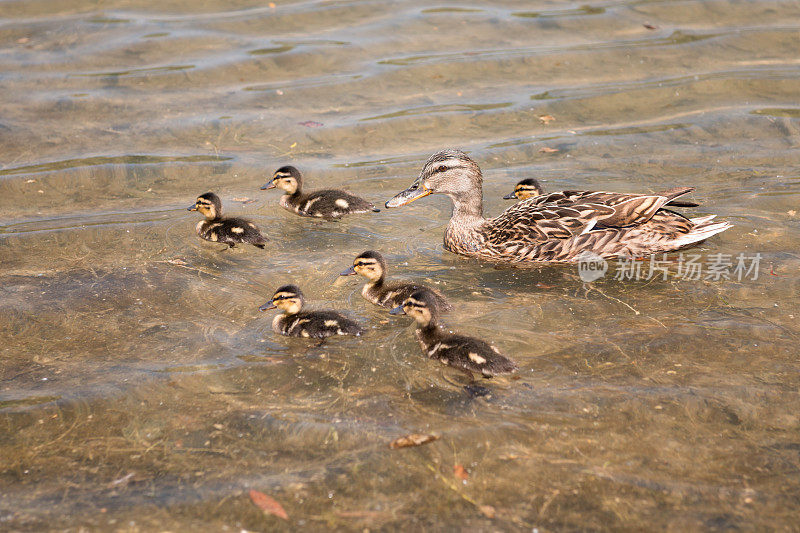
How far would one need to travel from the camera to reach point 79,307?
541 cm

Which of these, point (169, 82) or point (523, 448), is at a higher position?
point (169, 82)

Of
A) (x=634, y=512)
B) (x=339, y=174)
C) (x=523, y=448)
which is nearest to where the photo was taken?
(x=634, y=512)

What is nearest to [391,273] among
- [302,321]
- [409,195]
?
[409,195]

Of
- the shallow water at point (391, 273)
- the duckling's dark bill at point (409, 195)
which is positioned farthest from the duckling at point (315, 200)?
the duckling's dark bill at point (409, 195)

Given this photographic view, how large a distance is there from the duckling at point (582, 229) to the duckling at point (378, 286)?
3.42 ft

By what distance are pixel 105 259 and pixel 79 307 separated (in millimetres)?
767

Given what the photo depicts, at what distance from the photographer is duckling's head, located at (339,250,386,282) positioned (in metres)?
5.43

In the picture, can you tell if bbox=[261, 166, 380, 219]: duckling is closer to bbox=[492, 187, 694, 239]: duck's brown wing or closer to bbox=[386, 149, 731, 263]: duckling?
bbox=[386, 149, 731, 263]: duckling

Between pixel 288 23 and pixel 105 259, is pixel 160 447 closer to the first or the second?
pixel 105 259

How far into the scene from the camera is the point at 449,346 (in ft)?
15.2

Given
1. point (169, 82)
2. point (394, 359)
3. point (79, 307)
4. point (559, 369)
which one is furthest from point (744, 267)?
point (169, 82)

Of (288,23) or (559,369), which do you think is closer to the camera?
(559,369)

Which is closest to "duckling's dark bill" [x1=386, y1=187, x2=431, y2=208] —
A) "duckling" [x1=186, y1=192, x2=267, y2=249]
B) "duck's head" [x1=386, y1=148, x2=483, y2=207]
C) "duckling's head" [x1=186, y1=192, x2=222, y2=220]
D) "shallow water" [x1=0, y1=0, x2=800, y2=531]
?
"duck's head" [x1=386, y1=148, x2=483, y2=207]

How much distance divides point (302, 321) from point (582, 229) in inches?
91.1
